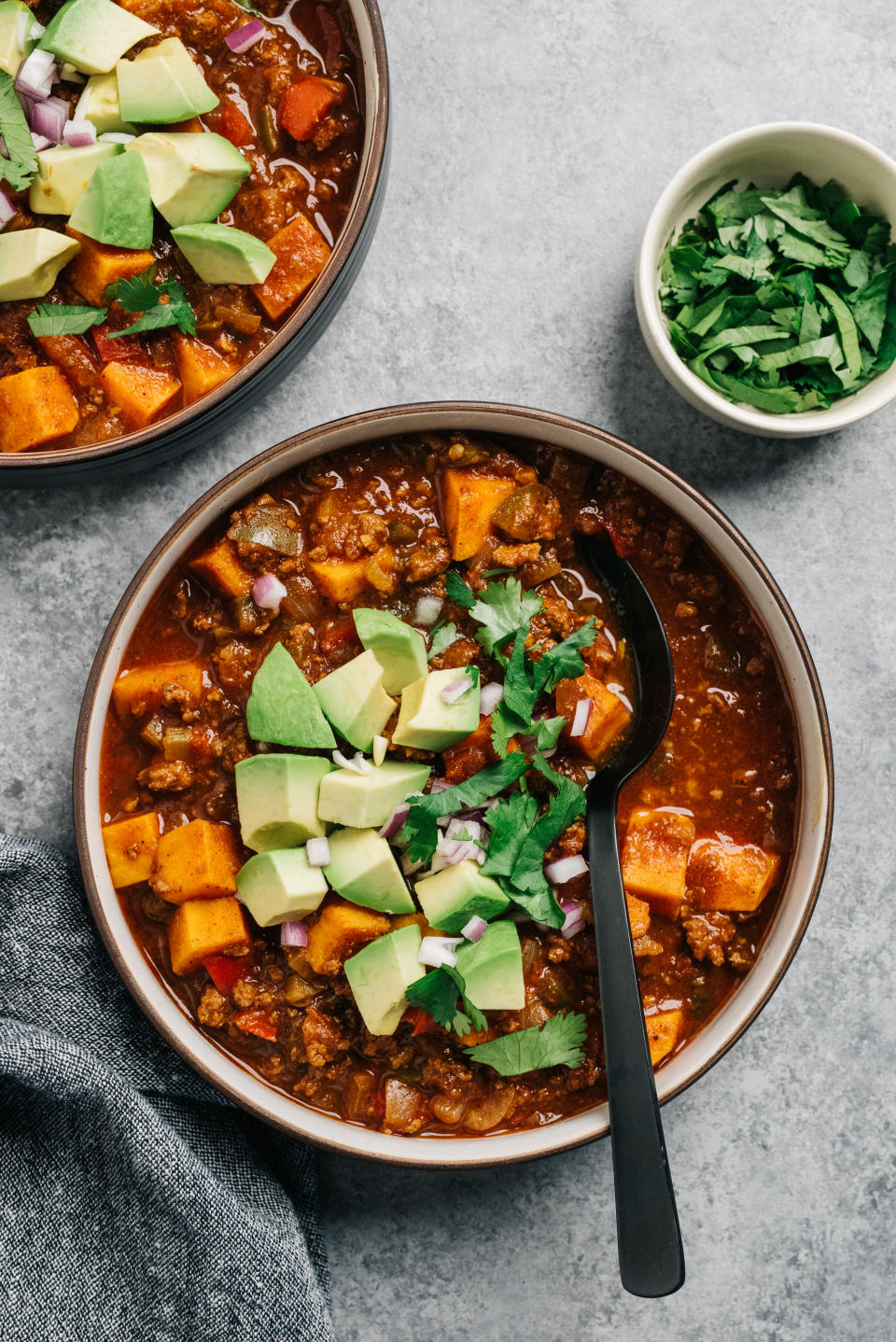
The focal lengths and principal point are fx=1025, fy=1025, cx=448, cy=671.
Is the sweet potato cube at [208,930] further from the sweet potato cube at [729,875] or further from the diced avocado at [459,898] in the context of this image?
the sweet potato cube at [729,875]

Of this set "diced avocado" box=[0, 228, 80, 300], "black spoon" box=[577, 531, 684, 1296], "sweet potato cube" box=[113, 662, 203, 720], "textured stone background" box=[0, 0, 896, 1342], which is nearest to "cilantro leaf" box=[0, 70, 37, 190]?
"diced avocado" box=[0, 228, 80, 300]

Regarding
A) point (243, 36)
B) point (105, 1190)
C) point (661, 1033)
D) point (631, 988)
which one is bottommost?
point (105, 1190)

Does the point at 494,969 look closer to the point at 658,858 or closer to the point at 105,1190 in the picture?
the point at 658,858

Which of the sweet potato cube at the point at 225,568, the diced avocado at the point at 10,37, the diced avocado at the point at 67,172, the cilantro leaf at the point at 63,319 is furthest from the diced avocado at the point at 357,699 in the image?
the diced avocado at the point at 10,37

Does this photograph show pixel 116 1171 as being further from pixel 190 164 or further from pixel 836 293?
Answer: pixel 836 293

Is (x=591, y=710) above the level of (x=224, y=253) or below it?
below

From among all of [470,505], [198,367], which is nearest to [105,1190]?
[470,505]

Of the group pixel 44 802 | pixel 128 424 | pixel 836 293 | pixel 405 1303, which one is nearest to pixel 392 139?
pixel 128 424
